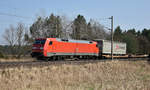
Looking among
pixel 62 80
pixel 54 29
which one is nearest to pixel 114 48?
pixel 54 29

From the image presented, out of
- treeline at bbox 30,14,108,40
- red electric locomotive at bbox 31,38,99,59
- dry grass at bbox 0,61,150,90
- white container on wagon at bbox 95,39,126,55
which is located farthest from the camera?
treeline at bbox 30,14,108,40

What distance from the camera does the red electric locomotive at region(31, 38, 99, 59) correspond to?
81.3 feet

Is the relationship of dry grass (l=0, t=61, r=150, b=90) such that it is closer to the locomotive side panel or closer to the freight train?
the freight train

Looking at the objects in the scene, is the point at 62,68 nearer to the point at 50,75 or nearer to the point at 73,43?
the point at 50,75

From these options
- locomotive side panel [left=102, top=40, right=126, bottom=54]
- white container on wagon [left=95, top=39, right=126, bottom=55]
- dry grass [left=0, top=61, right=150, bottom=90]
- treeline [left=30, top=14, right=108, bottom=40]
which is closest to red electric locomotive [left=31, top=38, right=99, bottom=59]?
white container on wagon [left=95, top=39, right=126, bottom=55]

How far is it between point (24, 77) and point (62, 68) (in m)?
4.92

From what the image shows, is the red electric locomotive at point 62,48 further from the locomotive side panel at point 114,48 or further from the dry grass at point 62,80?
the dry grass at point 62,80

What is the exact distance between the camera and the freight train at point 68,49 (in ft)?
81.5

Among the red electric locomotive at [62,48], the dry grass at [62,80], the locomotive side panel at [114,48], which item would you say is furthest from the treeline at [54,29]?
the dry grass at [62,80]

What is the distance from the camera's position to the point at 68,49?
1104 inches

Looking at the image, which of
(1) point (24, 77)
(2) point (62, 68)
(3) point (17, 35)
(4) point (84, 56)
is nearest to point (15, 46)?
(3) point (17, 35)

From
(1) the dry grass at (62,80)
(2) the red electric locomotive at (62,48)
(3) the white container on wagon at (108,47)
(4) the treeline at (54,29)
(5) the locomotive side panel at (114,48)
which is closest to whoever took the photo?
(1) the dry grass at (62,80)

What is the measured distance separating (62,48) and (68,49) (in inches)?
54.6

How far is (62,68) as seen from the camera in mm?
19125
